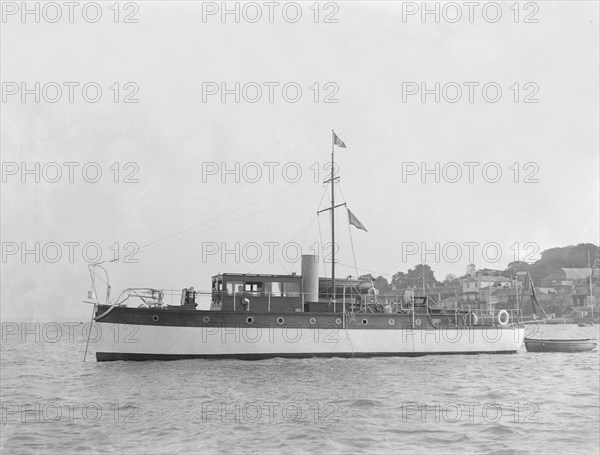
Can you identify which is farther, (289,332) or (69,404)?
(289,332)

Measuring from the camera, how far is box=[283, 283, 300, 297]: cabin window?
111 feet

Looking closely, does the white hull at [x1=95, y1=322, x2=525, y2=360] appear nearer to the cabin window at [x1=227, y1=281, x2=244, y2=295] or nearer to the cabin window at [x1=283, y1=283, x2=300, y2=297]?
the cabin window at [x1=283, y1=283, x2=300, y2=297]

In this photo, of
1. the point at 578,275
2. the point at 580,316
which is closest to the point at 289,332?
the point at 580,316

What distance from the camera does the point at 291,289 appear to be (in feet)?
111

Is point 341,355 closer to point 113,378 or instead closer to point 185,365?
point 185,365

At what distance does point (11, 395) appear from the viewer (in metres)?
22.6

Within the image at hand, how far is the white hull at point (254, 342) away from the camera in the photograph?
31234mm

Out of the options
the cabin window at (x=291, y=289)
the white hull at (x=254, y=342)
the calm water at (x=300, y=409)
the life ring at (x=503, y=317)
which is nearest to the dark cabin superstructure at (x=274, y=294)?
the cabin window at (x=291, y=289)

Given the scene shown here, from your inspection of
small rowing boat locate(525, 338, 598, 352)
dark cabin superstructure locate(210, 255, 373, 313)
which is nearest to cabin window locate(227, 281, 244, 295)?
dark cabin superstructure locate(210, 255, 373, 313)

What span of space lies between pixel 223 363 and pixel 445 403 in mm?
14218

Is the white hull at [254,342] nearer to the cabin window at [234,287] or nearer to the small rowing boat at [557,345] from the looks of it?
the cabin window at [234,287]

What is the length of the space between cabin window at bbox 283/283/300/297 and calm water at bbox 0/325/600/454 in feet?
14.0

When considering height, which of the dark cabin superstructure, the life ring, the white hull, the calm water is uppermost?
the dark cabin superstructure

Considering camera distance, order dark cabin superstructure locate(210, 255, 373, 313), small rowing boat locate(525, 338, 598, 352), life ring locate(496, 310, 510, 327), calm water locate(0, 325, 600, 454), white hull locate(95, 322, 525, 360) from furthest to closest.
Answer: small rowing boat locate(525, 338, 598, 352), life ring locate(496, 310, 510, 327), dark cabin superstructure locate(210, 255, 373, 313), white hull locate(95, 322, 525, 360), calm water locate(0, 325, 600, 454)
